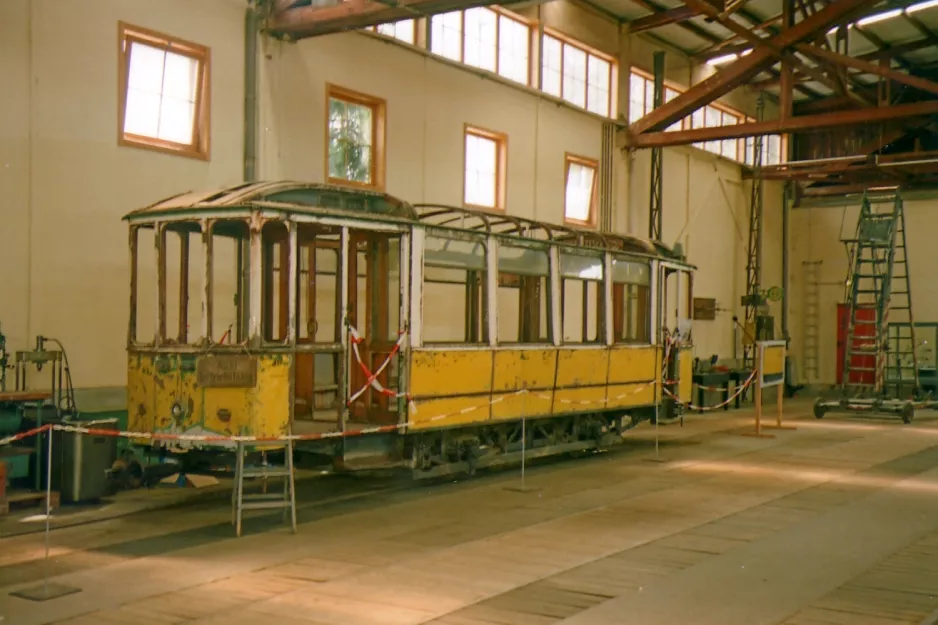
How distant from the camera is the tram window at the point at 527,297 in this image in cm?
1343

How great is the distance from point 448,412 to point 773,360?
27.6 feet

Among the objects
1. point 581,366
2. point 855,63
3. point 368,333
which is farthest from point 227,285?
point 855,63

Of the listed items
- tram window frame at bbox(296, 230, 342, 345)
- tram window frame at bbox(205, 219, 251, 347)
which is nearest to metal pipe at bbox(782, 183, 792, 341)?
tram window frame at bbox(296, 230, 342, 345)

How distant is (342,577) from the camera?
24.6ft

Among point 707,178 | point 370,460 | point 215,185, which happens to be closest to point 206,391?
point 370,460

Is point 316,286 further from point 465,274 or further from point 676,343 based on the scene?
point 676,343

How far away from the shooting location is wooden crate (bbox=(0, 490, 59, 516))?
9.75 meters

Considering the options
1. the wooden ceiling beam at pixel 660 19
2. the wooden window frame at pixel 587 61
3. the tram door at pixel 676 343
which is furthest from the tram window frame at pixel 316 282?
the wooden ceiling beam at pixel 660 19

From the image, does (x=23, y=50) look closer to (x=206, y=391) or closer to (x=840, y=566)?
(x=206, y=391)

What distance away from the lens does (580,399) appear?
14305mm

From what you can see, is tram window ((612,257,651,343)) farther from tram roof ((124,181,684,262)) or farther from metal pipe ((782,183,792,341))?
metal pipe ((782,183,792,341))

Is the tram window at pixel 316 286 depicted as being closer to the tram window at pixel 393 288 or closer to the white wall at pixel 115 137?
the tram window at pixel 393 288

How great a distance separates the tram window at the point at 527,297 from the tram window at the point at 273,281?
3152 mm

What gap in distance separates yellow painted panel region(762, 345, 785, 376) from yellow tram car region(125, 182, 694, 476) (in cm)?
297
